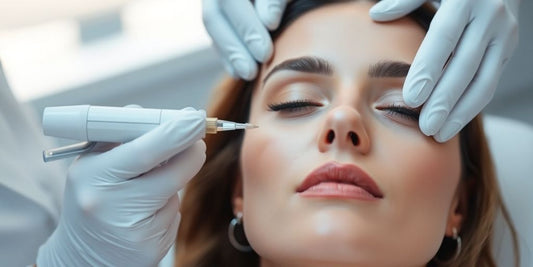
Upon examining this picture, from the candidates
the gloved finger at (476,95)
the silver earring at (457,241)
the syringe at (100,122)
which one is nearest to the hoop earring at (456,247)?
the silver earring at (457,241)

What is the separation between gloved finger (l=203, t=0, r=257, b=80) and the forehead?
0.04 meters

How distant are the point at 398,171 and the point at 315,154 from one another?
0.53 ft

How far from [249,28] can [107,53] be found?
95 centimetres

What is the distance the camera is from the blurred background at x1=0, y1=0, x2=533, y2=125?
92.9 inches

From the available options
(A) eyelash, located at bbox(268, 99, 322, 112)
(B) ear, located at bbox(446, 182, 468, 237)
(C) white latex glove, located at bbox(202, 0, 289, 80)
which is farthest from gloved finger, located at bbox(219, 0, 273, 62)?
(B) ear, located at bbox(446, 182, 468, 237)

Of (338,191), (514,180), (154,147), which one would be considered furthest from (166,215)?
(514,180)

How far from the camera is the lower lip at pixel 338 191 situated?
55.7 inches

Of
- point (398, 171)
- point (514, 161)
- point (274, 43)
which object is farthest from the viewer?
point (514, 161)

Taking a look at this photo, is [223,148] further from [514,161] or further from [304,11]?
[514,161]

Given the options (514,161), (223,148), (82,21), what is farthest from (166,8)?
(514,161)

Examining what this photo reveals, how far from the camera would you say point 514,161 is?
6.59ft

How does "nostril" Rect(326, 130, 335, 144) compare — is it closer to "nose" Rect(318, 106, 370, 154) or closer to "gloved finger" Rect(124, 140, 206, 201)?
"nose" Rect(318, 106, 370, 154)

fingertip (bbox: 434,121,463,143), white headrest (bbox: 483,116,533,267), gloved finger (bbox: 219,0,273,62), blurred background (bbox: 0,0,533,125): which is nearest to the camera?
fingertip (bbox: 434,121,463,143)

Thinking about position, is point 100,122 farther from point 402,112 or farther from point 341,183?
point 402,112
